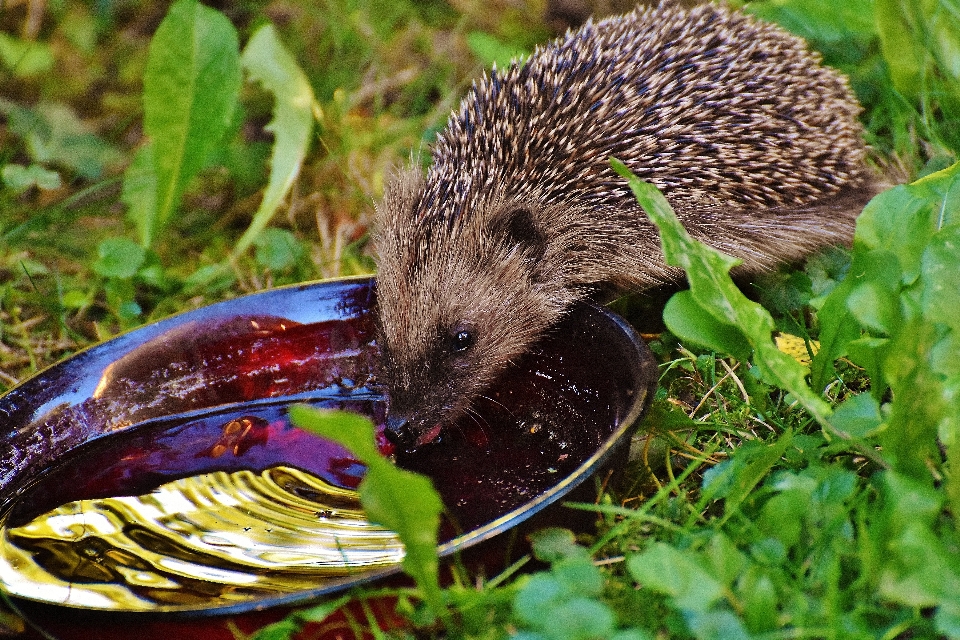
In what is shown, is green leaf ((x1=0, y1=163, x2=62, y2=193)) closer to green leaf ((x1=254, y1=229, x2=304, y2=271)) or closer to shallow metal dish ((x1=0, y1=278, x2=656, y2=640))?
green leaf ((x1=254, y1=229, x2=304, y2=271))

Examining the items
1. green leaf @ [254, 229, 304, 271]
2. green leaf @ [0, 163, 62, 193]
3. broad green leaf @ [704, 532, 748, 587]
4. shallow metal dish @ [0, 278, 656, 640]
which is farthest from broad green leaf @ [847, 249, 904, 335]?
green leaf @ [0, 163, 62, 193]

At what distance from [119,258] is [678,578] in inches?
102

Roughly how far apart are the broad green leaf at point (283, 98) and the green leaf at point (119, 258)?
0.41 m

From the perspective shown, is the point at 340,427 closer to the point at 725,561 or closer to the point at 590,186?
the point at 725,561

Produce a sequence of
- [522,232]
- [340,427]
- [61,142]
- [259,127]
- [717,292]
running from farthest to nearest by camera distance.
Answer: [259,127]
[61,142]
[522,232]
[717,292]
[340,427]

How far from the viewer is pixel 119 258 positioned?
3463 millimetres

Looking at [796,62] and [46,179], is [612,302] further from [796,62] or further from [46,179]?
[46,179]

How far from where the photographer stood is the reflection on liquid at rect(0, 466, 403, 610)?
2111 mm

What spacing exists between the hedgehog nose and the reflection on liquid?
0.64ft

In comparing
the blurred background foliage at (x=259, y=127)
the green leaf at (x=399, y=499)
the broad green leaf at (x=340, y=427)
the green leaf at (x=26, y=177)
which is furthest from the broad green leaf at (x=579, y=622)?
the green leaf at (x=26, y=177)

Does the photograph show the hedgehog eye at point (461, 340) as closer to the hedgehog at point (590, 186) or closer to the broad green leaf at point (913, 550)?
the hedgehog at point (590, 186)

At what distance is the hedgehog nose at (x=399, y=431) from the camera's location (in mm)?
2561

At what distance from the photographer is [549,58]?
3.28 meters

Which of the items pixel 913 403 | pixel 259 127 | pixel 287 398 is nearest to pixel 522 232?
pixel 287 398
